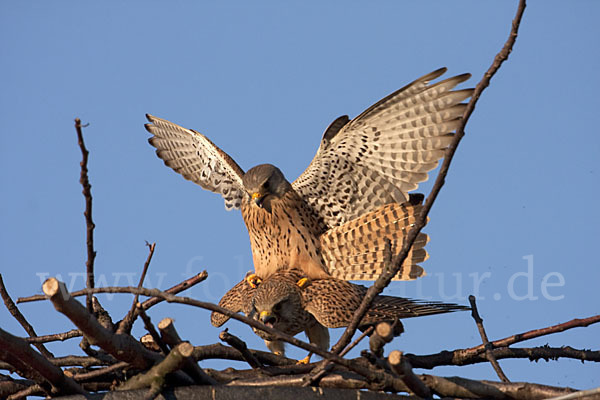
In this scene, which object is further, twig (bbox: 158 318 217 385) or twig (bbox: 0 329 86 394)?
twig (bbox: 158 318 217 385)

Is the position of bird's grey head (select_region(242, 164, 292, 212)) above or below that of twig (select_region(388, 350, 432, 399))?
above

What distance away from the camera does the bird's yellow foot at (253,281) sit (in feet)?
18.9

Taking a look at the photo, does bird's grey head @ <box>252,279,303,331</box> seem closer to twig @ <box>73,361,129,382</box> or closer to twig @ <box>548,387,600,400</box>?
twig @ <box>73,361,129,382</box>

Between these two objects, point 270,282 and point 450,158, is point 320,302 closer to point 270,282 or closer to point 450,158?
point 270,282

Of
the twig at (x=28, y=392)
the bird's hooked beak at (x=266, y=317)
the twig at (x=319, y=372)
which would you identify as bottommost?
the twig at (x=319, y=372)

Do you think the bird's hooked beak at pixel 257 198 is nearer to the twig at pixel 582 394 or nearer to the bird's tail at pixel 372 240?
the bird's tail at pixel 372 240

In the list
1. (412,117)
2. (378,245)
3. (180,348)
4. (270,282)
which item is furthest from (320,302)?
(180,348)

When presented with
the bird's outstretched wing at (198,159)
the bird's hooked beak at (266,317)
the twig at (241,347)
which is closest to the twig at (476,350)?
the twig at (241,347)

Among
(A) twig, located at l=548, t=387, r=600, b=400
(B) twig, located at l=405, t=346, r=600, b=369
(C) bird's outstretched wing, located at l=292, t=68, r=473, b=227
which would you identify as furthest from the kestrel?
(A) twig, located at l=548, t=387, r=600, b=400

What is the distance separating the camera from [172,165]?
268 inches

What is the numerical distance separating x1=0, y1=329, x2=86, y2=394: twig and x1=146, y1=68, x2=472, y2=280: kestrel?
7.53ft

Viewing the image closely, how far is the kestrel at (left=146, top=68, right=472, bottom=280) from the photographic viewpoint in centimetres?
550

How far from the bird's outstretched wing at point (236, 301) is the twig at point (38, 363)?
73.3 inches

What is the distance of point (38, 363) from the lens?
346cm
